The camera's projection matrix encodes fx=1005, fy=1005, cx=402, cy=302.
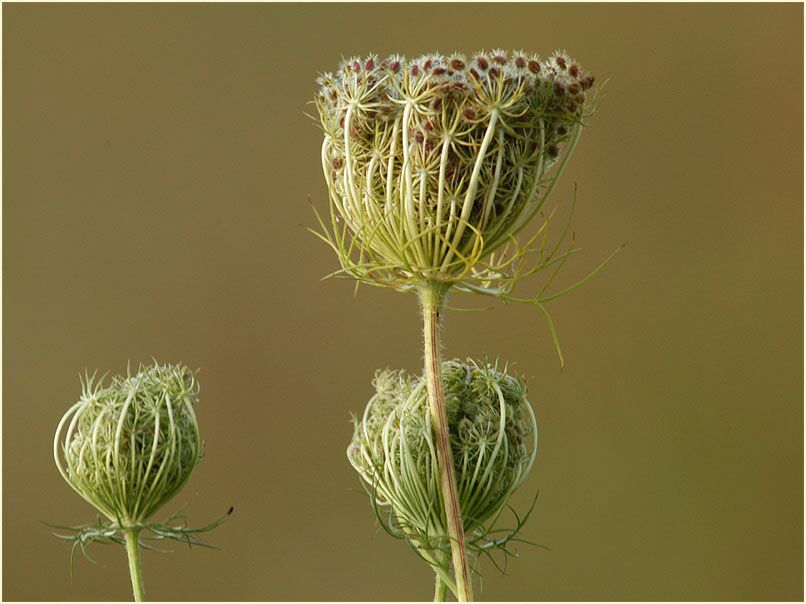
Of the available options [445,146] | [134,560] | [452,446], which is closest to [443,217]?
[445,146]

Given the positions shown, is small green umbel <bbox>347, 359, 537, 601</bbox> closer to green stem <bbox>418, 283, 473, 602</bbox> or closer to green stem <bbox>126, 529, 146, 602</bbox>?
green stem <bbox>418, 283, 473, 602</bbox>

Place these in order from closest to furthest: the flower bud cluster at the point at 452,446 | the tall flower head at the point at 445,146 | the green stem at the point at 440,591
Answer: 1. the tall flower head at the point at 445,146
2. the flower bud cluster at the point at 452,446
3. the green stem at the point at 440,591

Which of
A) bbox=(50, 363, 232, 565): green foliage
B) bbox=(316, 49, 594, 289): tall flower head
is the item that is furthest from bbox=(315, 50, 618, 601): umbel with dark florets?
bbox=(50, 363, 232, 565): green foliage

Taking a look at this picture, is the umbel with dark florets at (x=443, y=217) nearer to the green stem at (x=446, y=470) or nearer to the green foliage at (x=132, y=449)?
the green stem at (x=446, y=470)

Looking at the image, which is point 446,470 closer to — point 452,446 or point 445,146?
point 452,446

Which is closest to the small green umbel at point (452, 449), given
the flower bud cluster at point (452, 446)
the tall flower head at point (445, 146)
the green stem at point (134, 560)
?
the flower bud cluster at point (452, 446)
